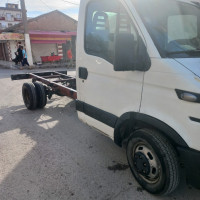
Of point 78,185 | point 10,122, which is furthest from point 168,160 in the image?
point 10,122

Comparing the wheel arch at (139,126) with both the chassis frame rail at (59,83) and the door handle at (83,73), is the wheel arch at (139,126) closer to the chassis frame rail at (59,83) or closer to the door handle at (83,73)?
the door handle at (83,73)

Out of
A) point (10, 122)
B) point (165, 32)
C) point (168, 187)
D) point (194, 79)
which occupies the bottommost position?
point (10, 122)

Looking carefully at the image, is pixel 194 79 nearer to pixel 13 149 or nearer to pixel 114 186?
pixel 114 186

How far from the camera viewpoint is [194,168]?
207cm

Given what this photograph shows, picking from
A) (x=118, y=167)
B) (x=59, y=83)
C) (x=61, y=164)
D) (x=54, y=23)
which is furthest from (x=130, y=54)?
(x=54, y=23)

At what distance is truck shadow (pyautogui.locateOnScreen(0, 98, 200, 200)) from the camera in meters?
2.68

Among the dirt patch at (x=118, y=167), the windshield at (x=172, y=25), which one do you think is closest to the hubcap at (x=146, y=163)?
the dirt patch at (x=118, y=167)

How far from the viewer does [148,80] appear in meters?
2.27

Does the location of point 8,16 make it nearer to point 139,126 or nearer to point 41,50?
point 41,50

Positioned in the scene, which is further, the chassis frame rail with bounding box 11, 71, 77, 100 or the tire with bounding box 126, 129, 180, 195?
the chassis frame rail with bounding box 11, 71, 77, 100

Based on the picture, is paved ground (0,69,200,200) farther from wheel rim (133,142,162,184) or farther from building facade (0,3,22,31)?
building facade (0,3,22,31)

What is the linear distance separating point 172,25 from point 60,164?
250 centimetres

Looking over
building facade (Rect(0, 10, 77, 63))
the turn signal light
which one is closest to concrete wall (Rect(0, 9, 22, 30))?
building facade (Rect(0, 10, 77, 63))

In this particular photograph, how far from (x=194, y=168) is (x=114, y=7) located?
2012 millimetres
